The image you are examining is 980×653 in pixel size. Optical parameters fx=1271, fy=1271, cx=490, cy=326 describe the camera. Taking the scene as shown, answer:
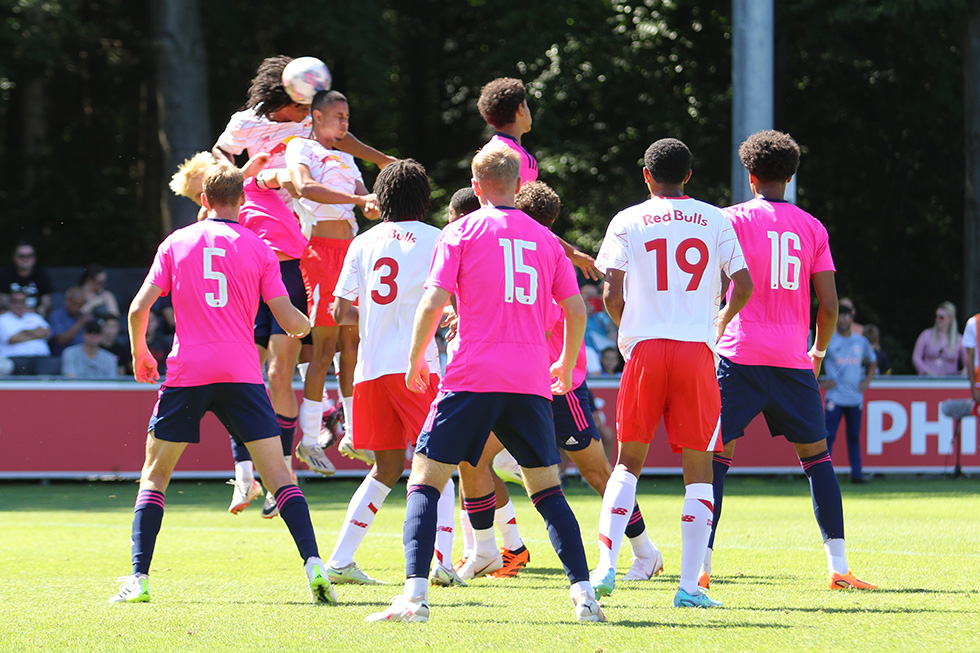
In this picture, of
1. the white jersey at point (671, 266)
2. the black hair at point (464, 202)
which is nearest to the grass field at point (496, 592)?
the white jersey at point (671, 266)

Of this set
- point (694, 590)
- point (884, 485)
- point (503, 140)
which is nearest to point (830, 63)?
point (884, 485)

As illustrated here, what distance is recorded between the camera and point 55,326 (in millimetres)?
16344

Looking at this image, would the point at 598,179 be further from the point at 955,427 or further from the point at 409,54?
the point at 955,427

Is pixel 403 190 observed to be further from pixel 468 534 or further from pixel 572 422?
pixel 468 534

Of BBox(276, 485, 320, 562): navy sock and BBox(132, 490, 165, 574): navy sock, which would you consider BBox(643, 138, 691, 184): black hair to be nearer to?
BBox(276, 485, 320, 562): navy sock

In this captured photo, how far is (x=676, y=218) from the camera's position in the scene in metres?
6.32

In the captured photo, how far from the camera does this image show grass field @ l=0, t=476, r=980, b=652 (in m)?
5.43

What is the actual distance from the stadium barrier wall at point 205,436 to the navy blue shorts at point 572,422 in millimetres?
7846

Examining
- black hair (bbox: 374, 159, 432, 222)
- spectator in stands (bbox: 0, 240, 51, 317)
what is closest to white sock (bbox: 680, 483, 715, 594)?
black hair (bbox: 374, 159, 432, 222)

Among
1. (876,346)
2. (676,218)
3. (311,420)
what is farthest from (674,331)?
(876,346)

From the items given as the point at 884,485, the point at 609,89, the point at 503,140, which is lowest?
the point at 884,485

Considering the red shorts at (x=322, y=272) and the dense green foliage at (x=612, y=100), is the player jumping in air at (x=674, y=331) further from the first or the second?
the dense green foliage at (x=612, y=100)

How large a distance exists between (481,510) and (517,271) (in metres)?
2.29

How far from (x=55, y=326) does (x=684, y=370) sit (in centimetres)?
1205
